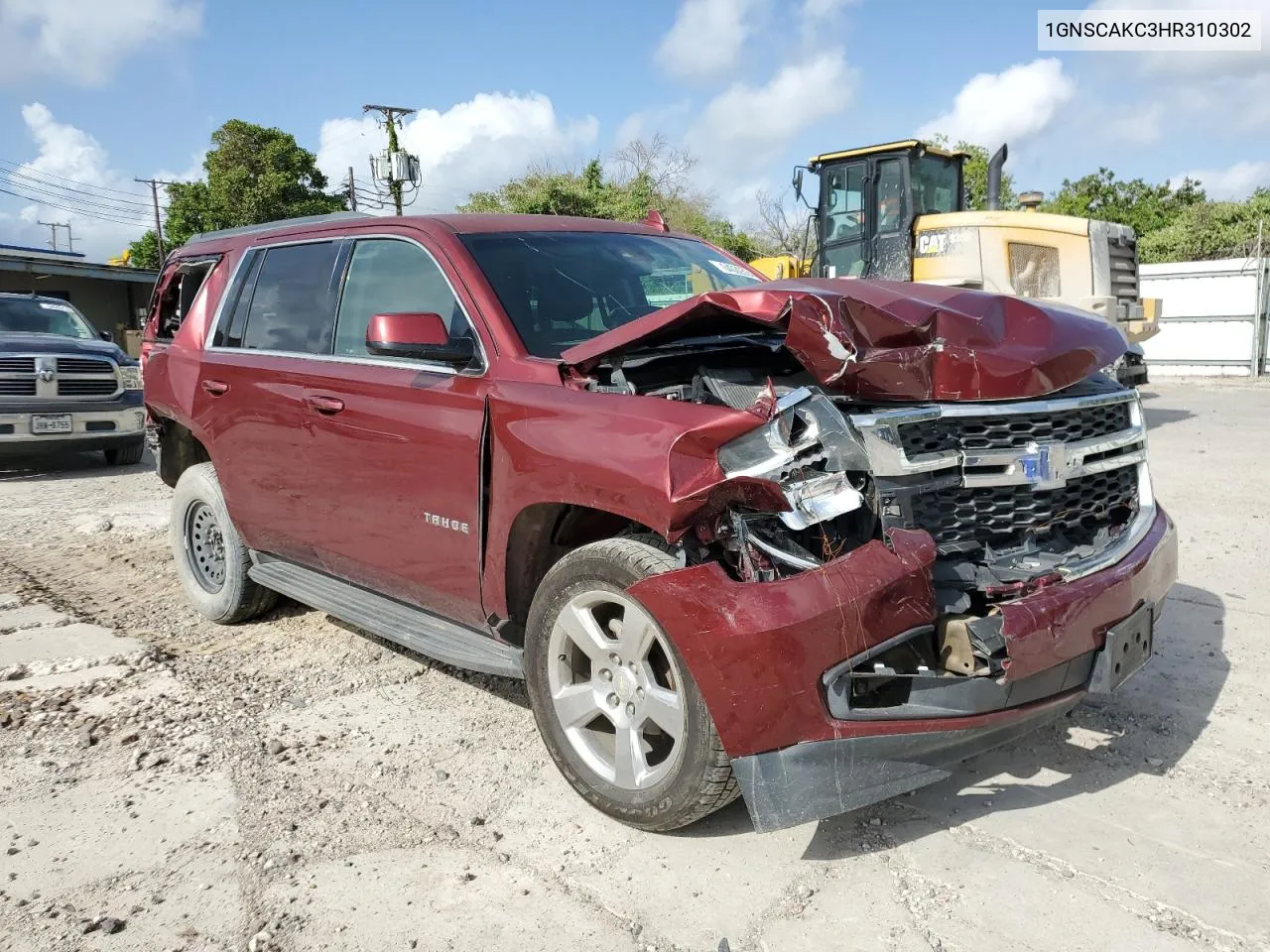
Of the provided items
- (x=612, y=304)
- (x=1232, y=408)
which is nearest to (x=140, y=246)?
(x=1232, y=408)

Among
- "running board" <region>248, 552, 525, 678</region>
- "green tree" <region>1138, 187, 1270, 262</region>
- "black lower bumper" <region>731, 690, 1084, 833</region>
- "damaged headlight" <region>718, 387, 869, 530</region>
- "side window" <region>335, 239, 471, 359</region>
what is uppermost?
"green tree" <region>1138, 187, 1270, 262</region>

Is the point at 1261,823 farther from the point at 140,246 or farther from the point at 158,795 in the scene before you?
the point at 140,246

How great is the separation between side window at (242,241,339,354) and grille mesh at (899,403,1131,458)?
2.55 metres

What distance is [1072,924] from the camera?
246 cm

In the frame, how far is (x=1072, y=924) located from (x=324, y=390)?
3218 millimetres

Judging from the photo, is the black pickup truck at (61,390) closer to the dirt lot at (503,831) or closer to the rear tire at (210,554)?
the rear tire at (210,554)

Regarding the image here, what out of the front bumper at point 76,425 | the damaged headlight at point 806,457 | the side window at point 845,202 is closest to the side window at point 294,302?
the damaged headlight at point 806,457

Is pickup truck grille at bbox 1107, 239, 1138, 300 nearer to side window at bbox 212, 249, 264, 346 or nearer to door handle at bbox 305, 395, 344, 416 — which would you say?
side window at bbox 212, 249, 264, 346

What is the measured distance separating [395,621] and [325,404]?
94 cm

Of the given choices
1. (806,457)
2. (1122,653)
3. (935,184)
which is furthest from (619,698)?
(935,184)

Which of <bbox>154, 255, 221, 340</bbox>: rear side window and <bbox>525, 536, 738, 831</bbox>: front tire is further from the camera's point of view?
<bbox>154, 255, 221, 340</bbox>: rear side window

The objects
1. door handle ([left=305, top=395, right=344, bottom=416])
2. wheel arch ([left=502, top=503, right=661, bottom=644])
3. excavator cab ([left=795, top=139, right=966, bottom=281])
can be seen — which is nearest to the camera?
wheel arch ([left=502, top=503, right=661, bottom=644])

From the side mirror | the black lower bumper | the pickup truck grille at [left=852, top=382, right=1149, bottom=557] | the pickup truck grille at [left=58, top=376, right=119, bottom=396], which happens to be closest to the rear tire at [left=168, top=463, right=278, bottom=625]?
the side mirror

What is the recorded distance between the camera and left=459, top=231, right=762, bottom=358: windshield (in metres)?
3.55
